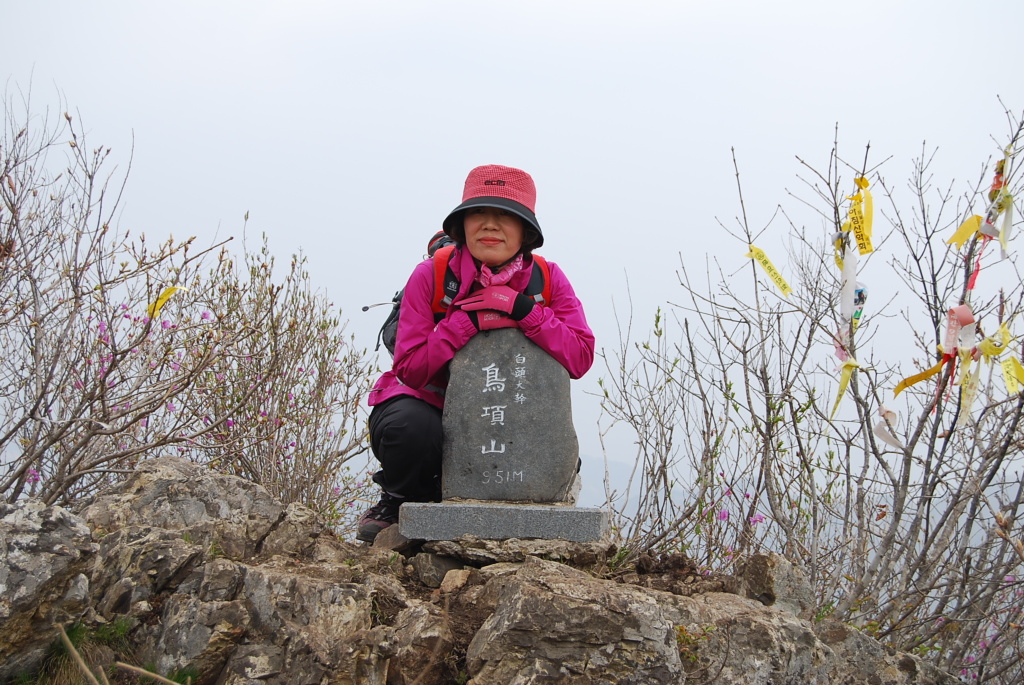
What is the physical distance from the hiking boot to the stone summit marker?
1.58 ft

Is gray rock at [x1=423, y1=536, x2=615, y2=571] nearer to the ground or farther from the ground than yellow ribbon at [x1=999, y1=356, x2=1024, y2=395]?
nearer to the ground

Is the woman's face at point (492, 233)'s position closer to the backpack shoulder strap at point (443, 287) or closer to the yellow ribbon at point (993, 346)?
the backpack shoulder strap at point (443, 287)

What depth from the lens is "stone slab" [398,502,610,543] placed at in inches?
132

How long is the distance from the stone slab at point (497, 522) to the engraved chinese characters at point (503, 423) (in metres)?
0.11

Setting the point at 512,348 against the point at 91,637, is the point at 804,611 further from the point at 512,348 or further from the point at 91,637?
the point at 91,637

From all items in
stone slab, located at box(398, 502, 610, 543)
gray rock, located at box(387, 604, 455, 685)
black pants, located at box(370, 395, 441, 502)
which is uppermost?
black pants, located at box(370, 395, 441, 502)

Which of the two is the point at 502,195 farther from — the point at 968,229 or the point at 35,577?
the point at 35,577

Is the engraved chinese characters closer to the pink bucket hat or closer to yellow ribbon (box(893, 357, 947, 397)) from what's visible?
the pink bucket hat

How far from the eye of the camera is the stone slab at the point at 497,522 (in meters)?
3.34

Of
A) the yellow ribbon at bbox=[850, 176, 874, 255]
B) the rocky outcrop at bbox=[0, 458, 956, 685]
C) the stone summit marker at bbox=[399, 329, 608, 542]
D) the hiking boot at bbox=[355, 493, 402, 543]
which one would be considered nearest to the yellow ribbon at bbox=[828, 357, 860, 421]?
the yellow ribbon at bbox=[850, 176, 874, 255]

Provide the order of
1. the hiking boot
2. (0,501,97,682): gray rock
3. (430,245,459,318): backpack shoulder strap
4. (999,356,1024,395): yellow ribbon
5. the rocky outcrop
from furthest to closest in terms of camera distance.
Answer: the hiking boot
(430,245,459,318): backpack shoulder strap
(999,356,1024,395): yellow ribbon
the rocky outcrop
(0,501,97,682): gray rock

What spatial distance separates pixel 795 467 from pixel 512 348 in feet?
5.06

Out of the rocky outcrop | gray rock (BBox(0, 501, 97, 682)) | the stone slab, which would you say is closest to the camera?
gray rock (BBox(0, 501, 97, 682))

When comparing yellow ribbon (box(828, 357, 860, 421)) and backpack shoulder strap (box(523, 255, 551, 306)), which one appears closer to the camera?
yellow ribbon (box(828, 357, 860, 421))
